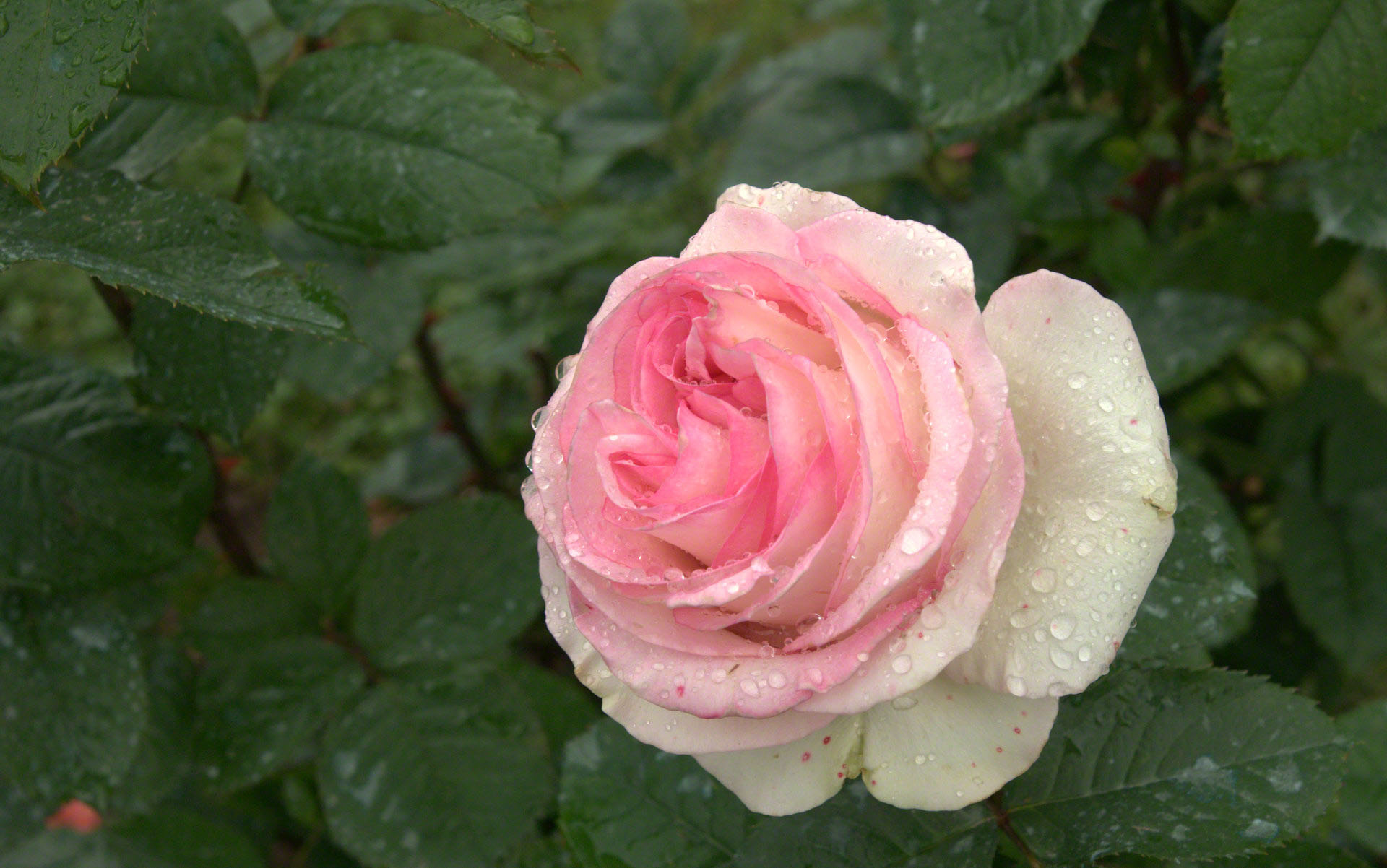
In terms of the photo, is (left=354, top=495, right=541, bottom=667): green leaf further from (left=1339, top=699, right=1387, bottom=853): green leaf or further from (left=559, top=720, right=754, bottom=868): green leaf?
(left=1339, top=699, right=1387, bottom=853): green leaf

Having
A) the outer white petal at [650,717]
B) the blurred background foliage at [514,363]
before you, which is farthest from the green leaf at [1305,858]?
the outer white petal at [650,717]

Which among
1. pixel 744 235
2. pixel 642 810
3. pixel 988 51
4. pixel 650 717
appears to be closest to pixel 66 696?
pixel 642 810

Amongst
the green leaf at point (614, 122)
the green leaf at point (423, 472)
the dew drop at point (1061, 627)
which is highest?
the dew drop at point (1061, 627)

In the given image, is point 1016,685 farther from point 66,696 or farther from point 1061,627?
point 66,696

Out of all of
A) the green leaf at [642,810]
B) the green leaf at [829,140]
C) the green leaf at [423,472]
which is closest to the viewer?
the green leaf at [642,810]

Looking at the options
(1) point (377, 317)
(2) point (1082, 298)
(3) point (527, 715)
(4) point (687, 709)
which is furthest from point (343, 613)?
(2) point (1082, 298)

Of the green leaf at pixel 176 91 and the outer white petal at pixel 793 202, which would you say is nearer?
the outer white petal at pixel 793 202

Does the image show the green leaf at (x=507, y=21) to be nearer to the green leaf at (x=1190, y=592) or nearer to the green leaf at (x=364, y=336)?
the green leaf at (x=1190, y=592)

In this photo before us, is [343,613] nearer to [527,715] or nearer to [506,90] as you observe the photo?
[527,715]
